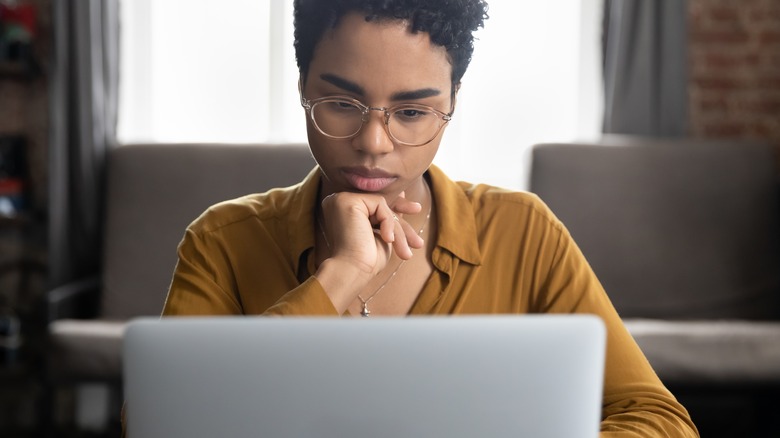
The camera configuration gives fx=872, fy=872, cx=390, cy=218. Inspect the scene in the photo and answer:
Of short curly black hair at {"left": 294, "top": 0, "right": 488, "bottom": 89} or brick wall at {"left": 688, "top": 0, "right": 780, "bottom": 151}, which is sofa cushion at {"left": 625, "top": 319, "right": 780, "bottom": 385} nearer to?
brick wall at {"left": 688, "top": 0, "right": 780, "bottom": 151}

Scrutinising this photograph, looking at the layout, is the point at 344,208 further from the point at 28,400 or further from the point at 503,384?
the point at 28,400

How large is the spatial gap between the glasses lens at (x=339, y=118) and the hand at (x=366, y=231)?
8 cm

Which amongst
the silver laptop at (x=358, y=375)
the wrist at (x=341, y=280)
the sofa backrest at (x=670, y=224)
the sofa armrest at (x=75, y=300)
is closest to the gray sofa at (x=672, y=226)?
the sofa backrest at (x=670, y=224)

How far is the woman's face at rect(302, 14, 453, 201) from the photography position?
3.53 ft

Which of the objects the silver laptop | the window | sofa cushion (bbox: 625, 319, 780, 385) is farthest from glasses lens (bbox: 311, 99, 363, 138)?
the window

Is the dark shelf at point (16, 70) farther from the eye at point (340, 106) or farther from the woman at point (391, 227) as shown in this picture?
the eye at point (340, 106)

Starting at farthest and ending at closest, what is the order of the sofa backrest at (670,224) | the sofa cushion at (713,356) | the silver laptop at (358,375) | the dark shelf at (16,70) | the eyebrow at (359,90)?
the dark shelf at (16,70), the sofa backrest at (670,224), the sofa cushion at (713,356), the eyebrow at (359,90), the silver laptop at (358,375)

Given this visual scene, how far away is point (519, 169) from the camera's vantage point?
3541mm

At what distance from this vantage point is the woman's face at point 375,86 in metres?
1.08

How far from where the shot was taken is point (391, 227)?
1.07 meters

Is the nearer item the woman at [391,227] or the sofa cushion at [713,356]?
the woman at [391,227]

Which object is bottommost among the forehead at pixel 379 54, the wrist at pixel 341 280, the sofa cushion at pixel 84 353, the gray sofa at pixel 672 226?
the sofa cushion at pixel 84 353

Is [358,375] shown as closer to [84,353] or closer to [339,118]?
[339,118]

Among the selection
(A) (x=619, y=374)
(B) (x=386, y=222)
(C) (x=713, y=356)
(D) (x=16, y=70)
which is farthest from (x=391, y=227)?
(D) (x=16, y=70)
